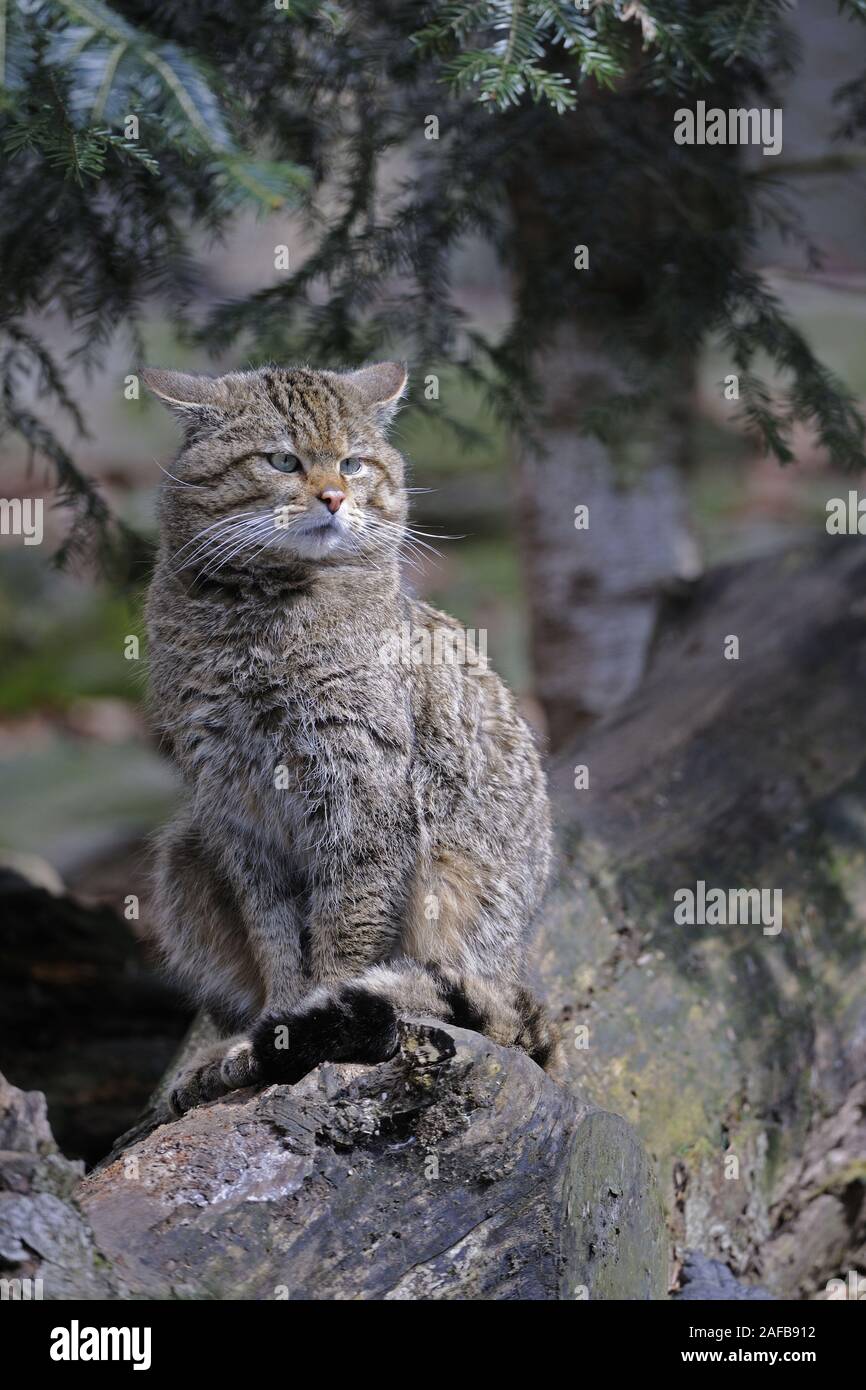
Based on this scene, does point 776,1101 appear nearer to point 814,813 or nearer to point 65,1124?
point 814,813

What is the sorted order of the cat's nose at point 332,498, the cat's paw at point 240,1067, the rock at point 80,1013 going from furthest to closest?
the rock at point 80,1013
the cat's nose at point 332,498
the cat's paw at point 240,1067

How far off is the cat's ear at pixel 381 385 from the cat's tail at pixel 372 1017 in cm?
178

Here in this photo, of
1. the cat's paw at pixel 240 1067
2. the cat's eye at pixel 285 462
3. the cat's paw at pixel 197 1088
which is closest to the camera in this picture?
the cat's paw at pixel 240 1067

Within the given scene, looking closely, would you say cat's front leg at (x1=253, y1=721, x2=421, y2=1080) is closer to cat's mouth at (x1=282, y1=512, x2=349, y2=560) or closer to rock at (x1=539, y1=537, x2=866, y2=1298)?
cat's mouth at (x1=282, y1=512, x2=349, y2=560)

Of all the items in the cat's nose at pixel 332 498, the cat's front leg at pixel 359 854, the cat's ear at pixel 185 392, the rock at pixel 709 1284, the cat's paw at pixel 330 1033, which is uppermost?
the cat's ear at pixel 185 392

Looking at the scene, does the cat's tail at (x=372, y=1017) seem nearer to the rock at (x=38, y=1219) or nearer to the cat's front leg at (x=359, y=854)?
the cat's front leg at (x=359, y=854)

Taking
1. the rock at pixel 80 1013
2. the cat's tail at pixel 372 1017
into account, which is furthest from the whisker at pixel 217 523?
the rock at pixel 80 1013

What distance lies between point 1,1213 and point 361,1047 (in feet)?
3.31

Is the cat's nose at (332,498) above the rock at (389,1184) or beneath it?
above

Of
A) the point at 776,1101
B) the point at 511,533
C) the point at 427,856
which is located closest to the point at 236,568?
the point at 427,856

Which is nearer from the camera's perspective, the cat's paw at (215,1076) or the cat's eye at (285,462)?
the cat's paw at (215,1076)

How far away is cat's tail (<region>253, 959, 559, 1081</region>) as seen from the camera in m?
3.03

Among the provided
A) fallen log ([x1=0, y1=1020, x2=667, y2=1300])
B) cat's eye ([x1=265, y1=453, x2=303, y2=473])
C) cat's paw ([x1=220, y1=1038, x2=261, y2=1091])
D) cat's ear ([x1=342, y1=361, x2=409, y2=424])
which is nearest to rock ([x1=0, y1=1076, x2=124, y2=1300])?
fallen log ([x1=0, y1=1020, x2=667, y2=1300])

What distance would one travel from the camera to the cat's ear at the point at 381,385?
4.07m
